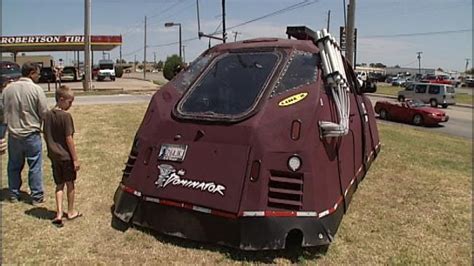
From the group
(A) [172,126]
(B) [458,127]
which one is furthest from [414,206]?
(B) [458,127]

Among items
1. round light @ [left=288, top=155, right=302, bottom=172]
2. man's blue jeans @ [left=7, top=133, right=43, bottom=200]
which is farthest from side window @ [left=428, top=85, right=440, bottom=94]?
man's blue jeans @ [left=7, top=133, right=43, bottom=200]

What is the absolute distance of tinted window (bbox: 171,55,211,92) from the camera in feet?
17.2

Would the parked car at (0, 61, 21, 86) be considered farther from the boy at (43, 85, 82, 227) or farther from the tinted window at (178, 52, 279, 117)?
the tinted window at (178, 52, 279, 117)

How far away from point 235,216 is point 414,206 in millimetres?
2935

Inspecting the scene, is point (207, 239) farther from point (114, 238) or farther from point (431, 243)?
point (431, 243)

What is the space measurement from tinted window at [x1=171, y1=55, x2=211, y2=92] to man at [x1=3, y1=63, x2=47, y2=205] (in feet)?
5.32

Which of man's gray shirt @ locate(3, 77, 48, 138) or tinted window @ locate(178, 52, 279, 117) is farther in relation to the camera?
man's gray shirt @ locate(3, 77, 48, 138)

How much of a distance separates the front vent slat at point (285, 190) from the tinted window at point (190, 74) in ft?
5.52

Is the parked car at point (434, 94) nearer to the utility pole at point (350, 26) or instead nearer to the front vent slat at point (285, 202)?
the utility pole at point (350, 26)

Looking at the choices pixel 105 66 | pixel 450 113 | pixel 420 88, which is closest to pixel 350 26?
pixel 450 113

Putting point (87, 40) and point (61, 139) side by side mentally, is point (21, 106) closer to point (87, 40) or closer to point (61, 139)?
point (61, 139)

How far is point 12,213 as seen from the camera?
201 inches

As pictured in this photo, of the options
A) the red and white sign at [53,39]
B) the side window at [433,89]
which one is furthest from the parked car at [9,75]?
the red and white sign at [53,39]

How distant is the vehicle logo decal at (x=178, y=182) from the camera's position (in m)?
4.20
